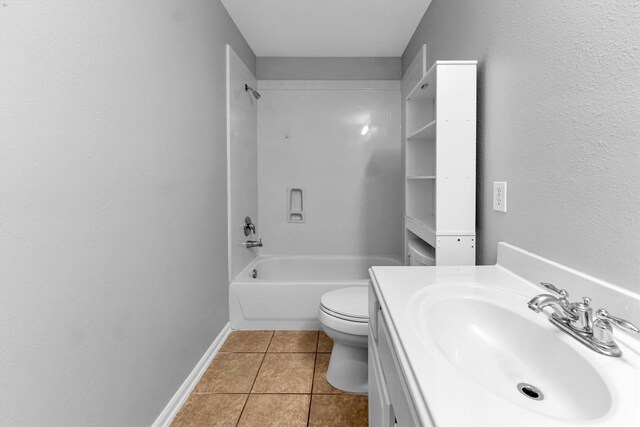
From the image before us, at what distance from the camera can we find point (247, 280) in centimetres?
233

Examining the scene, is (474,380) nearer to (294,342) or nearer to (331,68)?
(294,342)

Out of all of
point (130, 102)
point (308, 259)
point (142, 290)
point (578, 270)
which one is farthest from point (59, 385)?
point (308, 259)

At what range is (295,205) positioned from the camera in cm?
302

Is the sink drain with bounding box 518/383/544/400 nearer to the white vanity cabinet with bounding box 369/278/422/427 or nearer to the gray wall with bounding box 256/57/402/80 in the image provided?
the white vanity cabinet with bounding box 369/278/422/427

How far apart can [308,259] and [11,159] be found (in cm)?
240

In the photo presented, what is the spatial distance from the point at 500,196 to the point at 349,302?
2.96 ft

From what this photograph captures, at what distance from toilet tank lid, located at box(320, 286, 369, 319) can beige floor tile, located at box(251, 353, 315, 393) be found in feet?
1.40

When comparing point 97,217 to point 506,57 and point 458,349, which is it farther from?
point 506,57

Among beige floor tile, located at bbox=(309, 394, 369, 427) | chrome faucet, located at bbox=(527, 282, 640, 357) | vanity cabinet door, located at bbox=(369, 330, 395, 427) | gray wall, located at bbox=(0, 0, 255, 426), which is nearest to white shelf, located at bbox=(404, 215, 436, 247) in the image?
vanity cabinet door, located at bbox=(369, 330, 395, 427)

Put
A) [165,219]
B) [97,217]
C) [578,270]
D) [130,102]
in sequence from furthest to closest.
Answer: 1. [165,219]
2. [130,102]
3. [97,217]
4. [578,270]

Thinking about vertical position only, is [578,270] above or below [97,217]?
below

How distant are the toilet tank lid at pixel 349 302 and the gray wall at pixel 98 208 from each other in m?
0.74

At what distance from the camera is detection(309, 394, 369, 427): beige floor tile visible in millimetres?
1396

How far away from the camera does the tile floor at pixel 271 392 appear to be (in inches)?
56.0
